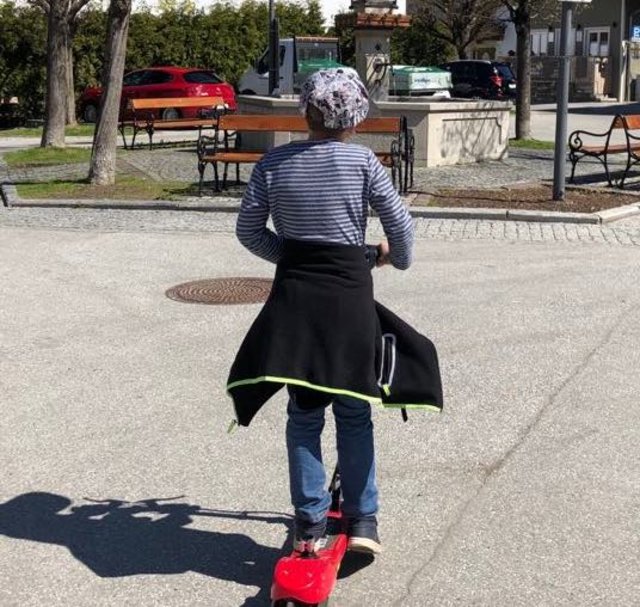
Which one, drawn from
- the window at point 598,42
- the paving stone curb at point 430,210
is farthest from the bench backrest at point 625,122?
the window at point 598,42

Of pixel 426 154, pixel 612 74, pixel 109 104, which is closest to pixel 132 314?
pixel 109 104

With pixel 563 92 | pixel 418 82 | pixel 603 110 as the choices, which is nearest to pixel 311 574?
pixel 563 92

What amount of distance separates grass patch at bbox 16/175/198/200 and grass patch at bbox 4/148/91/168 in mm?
3078

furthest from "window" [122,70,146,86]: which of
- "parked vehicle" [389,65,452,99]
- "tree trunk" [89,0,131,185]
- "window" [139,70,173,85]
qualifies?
"tree trunk" [89,0,131,185]

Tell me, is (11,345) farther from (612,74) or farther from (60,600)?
(612,74)

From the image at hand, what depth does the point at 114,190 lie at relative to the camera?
47.3 ft

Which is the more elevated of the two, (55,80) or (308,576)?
(55,80)

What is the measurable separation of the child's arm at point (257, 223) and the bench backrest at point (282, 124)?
977cm

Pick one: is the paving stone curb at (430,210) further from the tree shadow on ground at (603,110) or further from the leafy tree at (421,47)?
the leafy tree at (421,47)

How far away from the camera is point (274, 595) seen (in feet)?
11.6

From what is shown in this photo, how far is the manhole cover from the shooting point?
8.44 meters

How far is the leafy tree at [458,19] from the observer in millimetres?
44312

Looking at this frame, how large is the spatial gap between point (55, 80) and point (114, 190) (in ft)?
25.8

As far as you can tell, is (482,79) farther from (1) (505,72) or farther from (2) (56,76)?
(2) (56,76)
